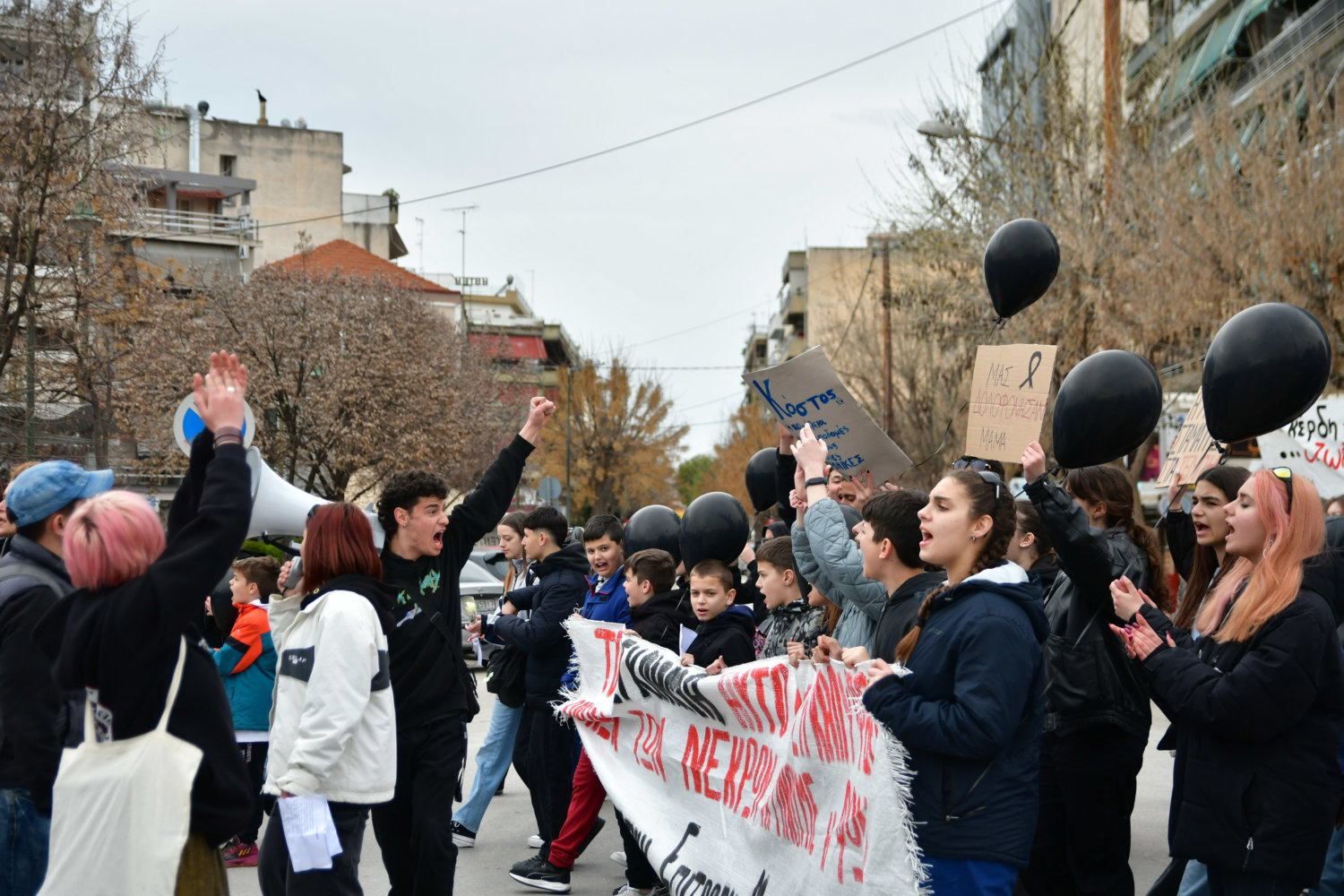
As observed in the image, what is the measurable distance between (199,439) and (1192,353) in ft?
46.3

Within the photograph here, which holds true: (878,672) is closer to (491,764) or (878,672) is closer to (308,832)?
(308,832)

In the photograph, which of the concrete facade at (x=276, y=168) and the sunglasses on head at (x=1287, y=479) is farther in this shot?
the concrete facade at (x=276, y=168)

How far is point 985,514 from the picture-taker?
378cm

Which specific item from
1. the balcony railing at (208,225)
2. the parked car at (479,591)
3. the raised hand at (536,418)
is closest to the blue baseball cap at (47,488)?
the raised hand at (536,418)

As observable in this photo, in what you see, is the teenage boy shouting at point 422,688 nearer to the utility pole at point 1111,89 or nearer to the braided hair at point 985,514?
the braided hair at point 985,514

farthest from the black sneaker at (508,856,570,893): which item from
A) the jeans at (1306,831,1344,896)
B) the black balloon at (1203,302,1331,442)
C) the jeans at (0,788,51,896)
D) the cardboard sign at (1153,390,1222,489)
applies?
the black balloon at (1203,302,1331,442)

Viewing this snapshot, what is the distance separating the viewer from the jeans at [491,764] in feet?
23.3

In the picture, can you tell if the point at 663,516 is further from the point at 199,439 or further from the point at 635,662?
the point at 199,439

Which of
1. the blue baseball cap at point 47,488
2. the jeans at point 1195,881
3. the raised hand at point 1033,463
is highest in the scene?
the raised hand at point 1033,463

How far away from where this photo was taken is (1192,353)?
1514cm

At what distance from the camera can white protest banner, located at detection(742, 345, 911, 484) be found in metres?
5.75

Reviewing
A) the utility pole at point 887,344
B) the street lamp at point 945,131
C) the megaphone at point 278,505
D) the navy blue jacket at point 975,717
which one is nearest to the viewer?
the navy blue jacket at point 975,717

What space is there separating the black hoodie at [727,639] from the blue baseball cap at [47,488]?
265cm

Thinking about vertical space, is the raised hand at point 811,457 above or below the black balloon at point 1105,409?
below
